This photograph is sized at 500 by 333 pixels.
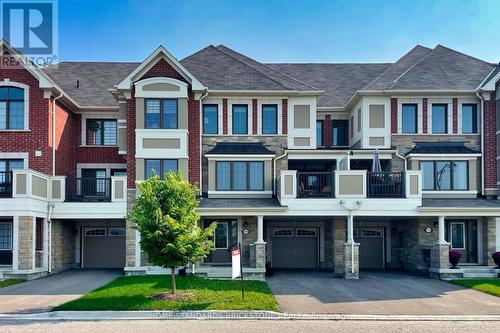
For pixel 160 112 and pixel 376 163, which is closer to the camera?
pixel 376 163

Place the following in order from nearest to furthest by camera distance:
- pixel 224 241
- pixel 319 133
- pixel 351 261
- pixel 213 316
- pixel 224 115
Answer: pixel 213 316 → pixel 351 261 → pixel 224 241 → pixel 224 115 → pixel 319 133

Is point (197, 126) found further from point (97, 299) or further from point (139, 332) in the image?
point (139, 332)

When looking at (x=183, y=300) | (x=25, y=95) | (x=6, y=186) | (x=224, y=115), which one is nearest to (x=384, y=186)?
(x=224, y=115)

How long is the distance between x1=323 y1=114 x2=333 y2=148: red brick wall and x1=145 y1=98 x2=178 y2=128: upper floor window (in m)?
8.41

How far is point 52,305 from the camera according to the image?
53.8 feet

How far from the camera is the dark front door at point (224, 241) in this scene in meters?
24.8

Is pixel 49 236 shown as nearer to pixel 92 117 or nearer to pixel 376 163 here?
pixel 92 117

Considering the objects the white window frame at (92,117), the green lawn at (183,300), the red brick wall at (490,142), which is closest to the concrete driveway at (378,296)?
the green lawn at (183,300)

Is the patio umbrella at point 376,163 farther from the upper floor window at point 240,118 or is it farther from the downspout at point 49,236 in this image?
the downspout at point 49,236

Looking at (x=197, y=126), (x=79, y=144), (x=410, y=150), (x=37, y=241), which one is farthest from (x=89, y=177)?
(x=410, y=150)

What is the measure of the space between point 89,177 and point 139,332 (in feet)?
51.8

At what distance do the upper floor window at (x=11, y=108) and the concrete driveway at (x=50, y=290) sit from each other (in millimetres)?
7186

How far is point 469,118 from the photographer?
25875mm

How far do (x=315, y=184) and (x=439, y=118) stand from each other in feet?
23.3
